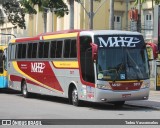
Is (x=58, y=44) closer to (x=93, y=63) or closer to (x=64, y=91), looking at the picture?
(x=64, y=91)

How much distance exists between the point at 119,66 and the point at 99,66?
0.79 meters

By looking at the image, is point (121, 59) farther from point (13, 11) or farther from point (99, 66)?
point (13, 11)

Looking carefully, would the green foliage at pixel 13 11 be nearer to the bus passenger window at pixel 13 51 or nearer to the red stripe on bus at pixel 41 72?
the bus passenger window at pixel 13 51

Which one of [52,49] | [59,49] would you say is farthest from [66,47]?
[52,49]

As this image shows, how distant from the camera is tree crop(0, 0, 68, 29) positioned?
143 ft

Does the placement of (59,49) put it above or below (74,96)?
above

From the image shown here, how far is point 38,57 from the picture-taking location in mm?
24531

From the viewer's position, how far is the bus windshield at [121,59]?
746 inches

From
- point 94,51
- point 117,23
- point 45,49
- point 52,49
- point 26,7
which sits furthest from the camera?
point 117,23

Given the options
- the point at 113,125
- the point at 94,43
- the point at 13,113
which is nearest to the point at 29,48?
the point at 94,43

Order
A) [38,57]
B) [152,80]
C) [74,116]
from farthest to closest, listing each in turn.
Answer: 1. [152,80]
2. [38,57]
3. [74,116]

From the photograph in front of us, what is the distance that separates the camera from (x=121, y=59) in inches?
755

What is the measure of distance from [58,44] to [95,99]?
14.3 feet

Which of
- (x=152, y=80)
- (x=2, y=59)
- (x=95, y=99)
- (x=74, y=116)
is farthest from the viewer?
(x=152, y=80)
